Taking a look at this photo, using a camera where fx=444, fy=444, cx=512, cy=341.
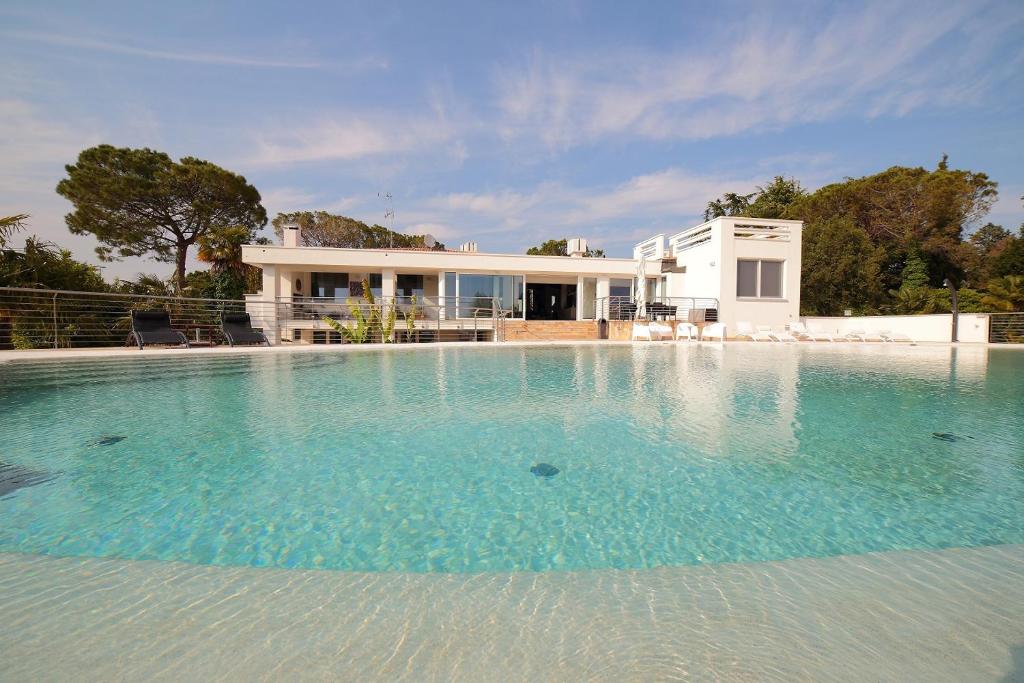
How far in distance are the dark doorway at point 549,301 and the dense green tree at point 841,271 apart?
13.9m

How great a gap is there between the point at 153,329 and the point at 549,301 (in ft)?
61.3

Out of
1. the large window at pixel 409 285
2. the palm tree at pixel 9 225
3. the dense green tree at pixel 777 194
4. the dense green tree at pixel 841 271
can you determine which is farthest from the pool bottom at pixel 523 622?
the dense green tree at pixel 777 194

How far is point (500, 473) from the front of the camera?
11.7ft

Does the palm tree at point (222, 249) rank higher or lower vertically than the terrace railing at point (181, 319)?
higher

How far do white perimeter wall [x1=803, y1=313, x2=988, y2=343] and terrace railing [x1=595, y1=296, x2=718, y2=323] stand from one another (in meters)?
5.59

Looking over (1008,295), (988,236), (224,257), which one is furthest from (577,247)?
(988,236)

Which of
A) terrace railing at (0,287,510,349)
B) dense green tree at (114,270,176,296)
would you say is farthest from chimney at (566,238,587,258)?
dense green tree at (114,270,176,296)

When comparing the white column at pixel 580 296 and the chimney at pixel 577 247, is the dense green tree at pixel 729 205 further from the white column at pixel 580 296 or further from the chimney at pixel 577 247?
the white column at pixel 580 296

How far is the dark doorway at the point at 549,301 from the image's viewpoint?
25.7 m

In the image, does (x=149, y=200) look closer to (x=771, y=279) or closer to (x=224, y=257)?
(x=224, y=257)

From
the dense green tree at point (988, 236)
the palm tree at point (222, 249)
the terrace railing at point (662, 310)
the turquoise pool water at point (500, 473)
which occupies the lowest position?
the turquoise pool water at point (500, 473)

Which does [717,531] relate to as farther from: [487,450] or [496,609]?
[487,450]

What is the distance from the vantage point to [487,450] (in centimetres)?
412

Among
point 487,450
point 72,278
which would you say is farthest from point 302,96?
point 487,450
